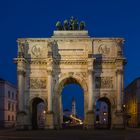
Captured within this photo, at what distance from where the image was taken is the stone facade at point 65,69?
62.7 metres

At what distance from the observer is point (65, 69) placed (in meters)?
63.5

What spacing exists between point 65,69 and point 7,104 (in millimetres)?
27639

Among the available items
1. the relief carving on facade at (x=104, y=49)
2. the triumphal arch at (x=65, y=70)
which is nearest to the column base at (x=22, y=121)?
the triumphal arch at (x=65, y=70)

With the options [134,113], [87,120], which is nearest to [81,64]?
[87,120]

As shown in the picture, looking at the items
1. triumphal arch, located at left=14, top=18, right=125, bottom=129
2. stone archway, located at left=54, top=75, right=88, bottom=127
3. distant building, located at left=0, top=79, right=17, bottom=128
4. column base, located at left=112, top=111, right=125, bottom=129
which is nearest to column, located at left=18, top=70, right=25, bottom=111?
triumphal arch, located at left=14, top=18, right=125, bottom=129

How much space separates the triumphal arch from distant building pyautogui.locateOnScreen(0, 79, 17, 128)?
21.7 meters

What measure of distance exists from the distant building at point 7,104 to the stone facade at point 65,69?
2221 cm

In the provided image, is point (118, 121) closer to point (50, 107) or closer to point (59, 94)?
point (59, 94)

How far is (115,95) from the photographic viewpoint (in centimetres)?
6300

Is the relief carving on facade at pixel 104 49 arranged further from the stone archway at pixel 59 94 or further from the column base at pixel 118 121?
the column base at pixel 118 121

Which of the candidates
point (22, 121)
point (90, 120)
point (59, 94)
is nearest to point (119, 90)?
point (90, 120)

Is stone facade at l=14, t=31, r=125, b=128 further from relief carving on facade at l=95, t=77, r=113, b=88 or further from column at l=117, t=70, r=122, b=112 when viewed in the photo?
column at l=117, t=70, r=122, b=112

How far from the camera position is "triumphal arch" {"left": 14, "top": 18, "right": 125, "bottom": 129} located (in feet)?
206

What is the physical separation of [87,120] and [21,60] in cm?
1195
